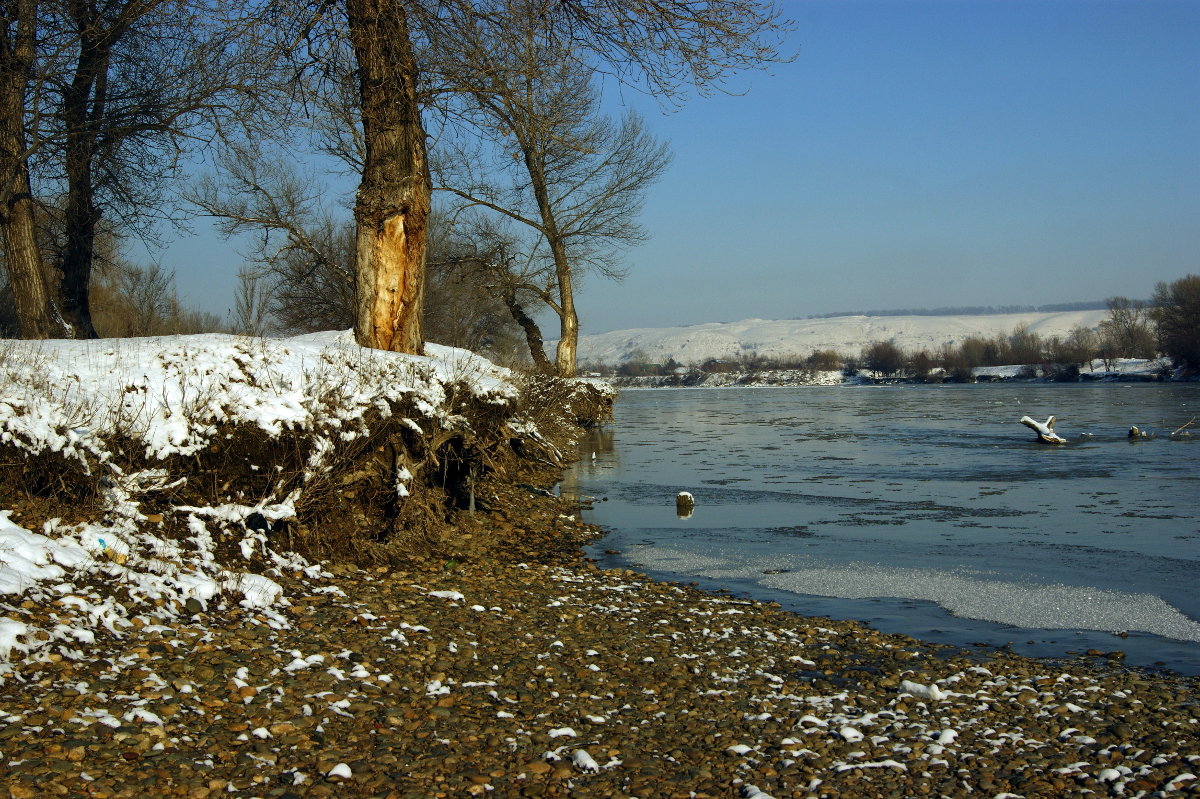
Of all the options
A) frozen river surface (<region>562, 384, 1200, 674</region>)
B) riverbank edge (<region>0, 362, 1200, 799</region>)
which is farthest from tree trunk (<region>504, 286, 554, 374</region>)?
riverbank edge (<region>0, 362, 1200, 799</region>)

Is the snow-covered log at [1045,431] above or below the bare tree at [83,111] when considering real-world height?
below

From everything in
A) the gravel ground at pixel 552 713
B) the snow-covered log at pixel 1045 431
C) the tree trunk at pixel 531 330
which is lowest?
the gravel ground at pixel 552 713

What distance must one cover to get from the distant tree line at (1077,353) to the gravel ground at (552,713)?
274 ft

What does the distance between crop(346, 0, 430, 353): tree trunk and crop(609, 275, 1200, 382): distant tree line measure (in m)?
81.0

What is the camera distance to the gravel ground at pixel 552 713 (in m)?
3.76

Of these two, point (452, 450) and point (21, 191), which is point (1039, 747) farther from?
point (21, 191)

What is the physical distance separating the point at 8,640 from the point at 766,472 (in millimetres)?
14571

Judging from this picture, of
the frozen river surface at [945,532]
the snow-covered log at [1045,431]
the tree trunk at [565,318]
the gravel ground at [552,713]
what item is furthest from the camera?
the tree trunk at [565,318]

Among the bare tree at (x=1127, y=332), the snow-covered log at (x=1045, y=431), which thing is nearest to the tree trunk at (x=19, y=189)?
the snow-covered log at (x=1045, y=431)

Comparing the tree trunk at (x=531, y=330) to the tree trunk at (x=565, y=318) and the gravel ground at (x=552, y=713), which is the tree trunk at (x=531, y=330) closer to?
the tree trunk at (x=565, y=318)

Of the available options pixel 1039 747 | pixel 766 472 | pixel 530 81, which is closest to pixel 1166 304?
pixel 766 472

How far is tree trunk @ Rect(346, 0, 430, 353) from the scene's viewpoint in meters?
10.2

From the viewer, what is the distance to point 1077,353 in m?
107

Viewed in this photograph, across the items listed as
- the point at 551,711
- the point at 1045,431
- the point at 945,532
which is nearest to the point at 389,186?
the point at 551,711
